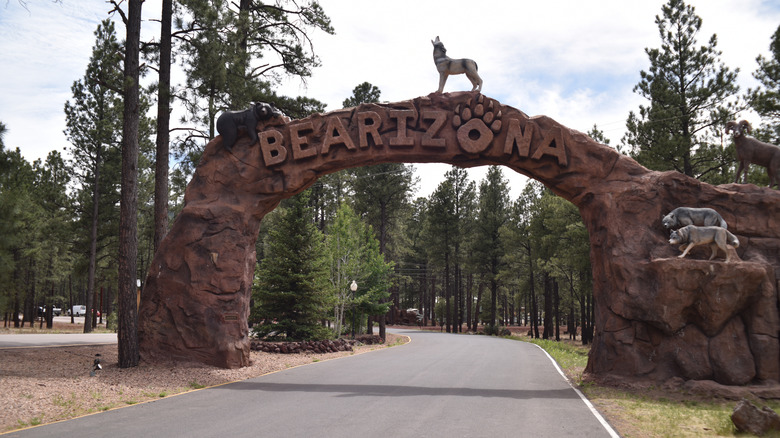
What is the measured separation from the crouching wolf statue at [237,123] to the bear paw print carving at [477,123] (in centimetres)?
501

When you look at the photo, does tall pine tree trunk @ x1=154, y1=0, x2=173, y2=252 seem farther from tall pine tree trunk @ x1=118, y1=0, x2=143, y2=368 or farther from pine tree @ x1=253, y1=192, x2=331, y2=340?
pine tree @ x1=253, y1=192, x2=331, y2=340

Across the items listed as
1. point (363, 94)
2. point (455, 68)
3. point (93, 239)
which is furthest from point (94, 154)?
point (455, 68)

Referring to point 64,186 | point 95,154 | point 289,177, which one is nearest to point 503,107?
point 289,177

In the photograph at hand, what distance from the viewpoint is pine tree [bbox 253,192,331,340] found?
19594mm

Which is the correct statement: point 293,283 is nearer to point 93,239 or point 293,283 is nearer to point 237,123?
point 237,123

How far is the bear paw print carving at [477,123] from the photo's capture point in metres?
13.2

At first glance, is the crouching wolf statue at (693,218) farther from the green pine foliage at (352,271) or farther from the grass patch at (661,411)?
the green pine foliage at (352,271)

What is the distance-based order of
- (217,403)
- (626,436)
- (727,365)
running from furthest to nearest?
(727,365), (217,403), (626,436)

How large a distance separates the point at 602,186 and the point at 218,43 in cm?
1174

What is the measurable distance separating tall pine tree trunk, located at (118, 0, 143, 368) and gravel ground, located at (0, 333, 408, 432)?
2.16ft

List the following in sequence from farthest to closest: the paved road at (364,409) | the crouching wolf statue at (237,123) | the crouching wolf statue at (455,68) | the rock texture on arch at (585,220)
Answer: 1. the crouching wolf statue at (455,68)
2. the crouching wolf statue at (237,123)
3. the rock texture on arch at (585,220)
4. the paved road at (364,409)

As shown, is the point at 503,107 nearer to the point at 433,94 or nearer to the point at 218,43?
the point at 433,94

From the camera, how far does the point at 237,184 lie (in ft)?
44.1

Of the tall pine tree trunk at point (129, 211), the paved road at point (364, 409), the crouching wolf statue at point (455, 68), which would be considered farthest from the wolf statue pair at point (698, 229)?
the tall pine tree trunk at point (129, 211)
